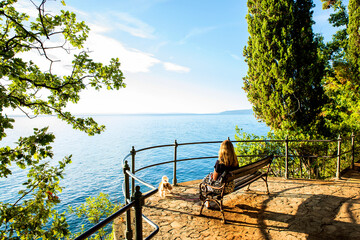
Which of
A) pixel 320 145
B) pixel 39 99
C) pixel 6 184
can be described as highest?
pixel 39 99

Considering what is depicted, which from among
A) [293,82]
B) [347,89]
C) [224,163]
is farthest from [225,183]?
[347,89]

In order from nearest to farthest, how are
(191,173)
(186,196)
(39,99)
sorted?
(39,99)
(186,196)
(191,173)

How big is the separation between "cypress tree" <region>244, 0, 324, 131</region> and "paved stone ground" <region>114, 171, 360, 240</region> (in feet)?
14.6

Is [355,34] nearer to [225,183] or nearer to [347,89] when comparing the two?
[347,89]

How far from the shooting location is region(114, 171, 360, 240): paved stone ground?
10.5 feet

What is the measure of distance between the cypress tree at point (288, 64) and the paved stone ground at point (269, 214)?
4457mm

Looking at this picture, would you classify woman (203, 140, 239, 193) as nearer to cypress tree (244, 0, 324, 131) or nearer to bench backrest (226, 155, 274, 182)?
bench backrest (226, 155, 274, 182)

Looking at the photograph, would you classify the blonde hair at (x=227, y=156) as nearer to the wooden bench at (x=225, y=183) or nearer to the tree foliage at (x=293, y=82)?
the wooden bench at (x=225, y=183)

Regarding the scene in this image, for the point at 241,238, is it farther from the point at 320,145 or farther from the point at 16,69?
the point at 320,145

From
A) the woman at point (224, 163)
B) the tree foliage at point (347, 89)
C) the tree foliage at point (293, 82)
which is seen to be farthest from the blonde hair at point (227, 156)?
the tree foliage at point (347, 89)

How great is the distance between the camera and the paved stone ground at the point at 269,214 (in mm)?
3201

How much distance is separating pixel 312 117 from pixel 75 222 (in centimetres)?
1796

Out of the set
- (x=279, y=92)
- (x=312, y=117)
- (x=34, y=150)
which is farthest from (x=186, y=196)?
(x=312, y=117)

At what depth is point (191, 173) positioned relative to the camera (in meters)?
30.3
